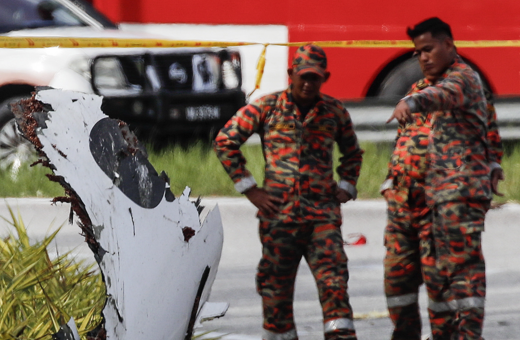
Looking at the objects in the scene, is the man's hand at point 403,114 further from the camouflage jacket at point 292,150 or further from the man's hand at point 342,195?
the man's hand at point 342,195

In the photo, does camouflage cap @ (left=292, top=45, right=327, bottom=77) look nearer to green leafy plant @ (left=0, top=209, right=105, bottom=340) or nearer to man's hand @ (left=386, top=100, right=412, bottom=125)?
man's hand @ (left=386, top=100, right=412, bottom=125)

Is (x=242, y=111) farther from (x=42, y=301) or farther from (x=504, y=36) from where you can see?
(x=504, y=36)

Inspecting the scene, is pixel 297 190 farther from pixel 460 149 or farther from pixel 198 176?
pixel 198 176

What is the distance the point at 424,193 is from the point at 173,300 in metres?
1.39

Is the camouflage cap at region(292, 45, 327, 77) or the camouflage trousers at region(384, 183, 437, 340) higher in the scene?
the camouflage cap at region(292, 45, 327, 77)

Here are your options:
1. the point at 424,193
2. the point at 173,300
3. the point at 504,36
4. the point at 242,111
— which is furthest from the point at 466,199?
the point at 504,36

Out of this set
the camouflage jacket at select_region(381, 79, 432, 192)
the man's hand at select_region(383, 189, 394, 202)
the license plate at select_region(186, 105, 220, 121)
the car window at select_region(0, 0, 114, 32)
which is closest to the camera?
the camouflage jacket at select_region(381, 79, 432, 192)

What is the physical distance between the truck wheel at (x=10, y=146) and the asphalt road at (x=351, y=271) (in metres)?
0.75

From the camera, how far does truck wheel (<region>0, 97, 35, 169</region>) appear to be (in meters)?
8.39

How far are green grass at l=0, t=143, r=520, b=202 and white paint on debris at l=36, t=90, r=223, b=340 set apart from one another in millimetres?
4361

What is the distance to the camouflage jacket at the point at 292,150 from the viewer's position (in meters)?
4.01

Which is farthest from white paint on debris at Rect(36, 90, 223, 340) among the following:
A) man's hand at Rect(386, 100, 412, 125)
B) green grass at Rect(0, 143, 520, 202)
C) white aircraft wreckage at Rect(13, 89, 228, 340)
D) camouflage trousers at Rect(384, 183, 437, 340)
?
green grass at Rect(0, 143, 520, 202)

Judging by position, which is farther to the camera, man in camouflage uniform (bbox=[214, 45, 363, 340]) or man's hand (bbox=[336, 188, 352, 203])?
man's hand (bbox=[336, 188, 352, 203])

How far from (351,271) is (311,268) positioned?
2409mm
